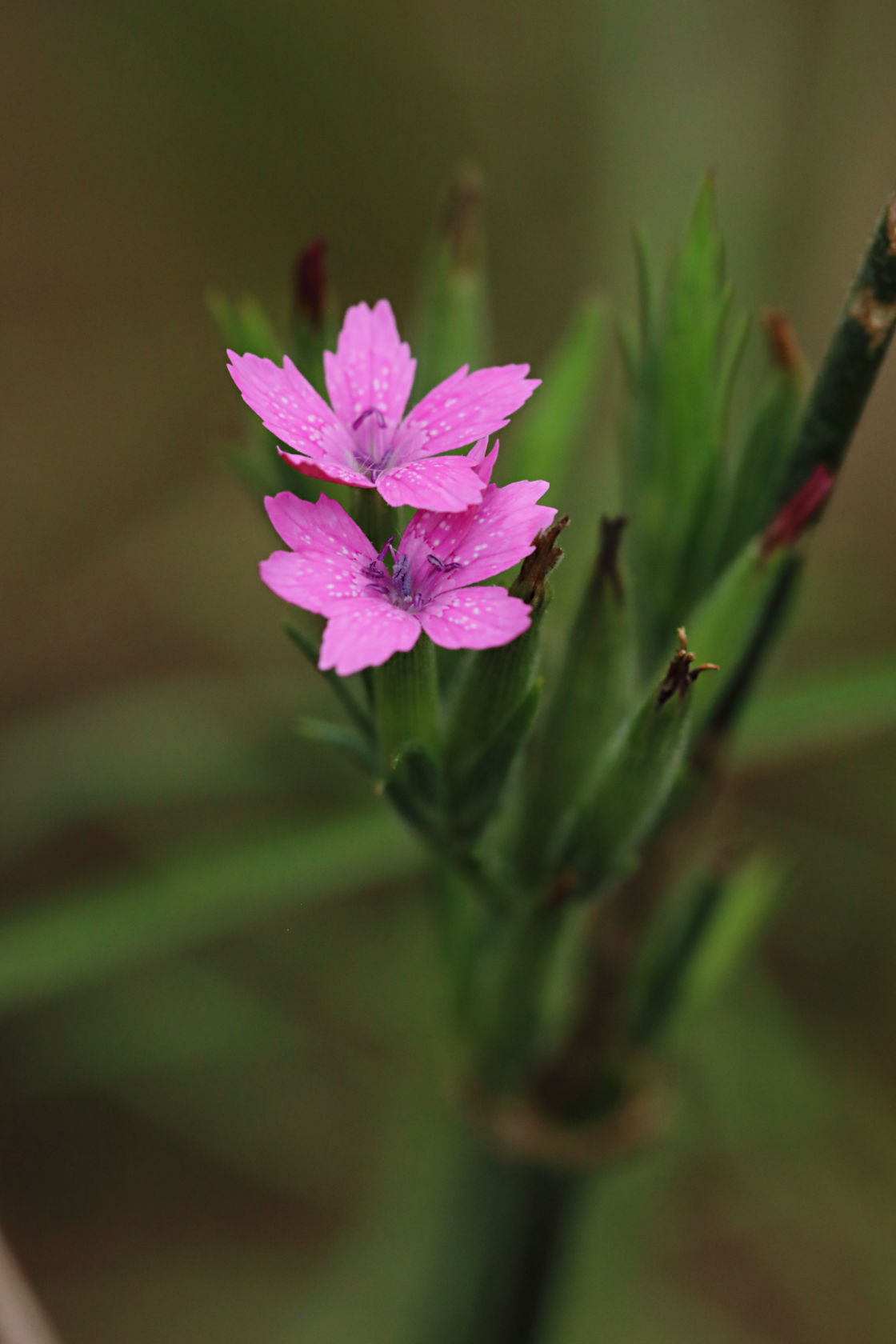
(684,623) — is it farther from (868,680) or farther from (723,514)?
(868,680)

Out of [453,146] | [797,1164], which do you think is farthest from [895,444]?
[797,1164]

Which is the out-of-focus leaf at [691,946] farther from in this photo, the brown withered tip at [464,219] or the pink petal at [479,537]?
the brown withered tip at [464,219]

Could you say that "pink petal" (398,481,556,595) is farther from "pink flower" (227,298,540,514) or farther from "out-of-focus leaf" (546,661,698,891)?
"out-of-focus leaf" (546,661,698,891)

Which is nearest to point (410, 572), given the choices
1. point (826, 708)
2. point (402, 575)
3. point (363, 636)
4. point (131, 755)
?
point (402, 575)

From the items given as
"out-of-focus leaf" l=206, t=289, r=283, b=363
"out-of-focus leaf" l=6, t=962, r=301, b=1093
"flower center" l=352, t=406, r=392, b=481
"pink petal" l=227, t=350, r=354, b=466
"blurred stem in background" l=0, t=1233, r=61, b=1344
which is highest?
"out-of-focus leaf" l=206, t=289, r=283, b=363

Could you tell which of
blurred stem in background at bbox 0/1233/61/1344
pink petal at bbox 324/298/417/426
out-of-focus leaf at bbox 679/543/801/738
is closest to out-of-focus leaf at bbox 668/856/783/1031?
out-of-focus leaf at bbox 679/543/801/738

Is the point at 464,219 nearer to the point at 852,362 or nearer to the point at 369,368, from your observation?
the point at 369,368

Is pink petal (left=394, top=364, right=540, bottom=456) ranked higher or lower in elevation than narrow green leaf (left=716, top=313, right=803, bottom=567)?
higher
